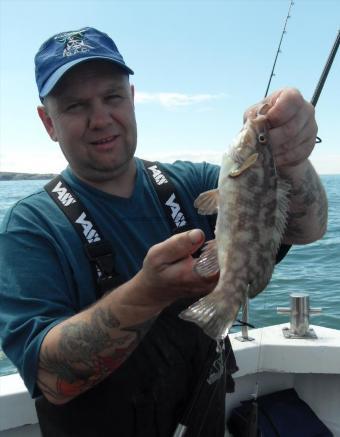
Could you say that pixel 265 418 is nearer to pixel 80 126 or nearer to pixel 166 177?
pixel 166 177

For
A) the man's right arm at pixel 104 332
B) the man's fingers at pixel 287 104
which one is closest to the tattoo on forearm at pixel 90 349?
the man's right arm at pixel 104 332

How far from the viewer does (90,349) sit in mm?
2115

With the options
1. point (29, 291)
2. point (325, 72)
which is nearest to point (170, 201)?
point (29, 291)

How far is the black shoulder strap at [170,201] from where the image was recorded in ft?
8.93

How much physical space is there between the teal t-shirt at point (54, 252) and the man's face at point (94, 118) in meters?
0.16

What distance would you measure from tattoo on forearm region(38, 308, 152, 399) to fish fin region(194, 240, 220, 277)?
0.33 m

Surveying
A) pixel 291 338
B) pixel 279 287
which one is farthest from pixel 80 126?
pixel 279 287

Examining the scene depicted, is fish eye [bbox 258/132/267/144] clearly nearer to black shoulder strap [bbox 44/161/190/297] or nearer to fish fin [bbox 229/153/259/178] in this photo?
fish fin [bbox 229/153/259/178]

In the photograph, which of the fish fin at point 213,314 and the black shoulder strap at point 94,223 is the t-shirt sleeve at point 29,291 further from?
the fish fin at point 213,314

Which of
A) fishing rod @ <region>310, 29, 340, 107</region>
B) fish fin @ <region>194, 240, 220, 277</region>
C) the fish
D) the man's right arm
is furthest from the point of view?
fishing rod @ <region>310, 29, 340, 107</region>

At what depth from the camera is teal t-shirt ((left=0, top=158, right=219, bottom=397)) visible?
219 centimetres

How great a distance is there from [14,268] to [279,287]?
8300 mm

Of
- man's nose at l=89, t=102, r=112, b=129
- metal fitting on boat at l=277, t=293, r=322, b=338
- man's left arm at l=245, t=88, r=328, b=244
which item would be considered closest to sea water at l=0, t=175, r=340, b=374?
metal fitting on boat at l=277, t=293, r=322, b=338

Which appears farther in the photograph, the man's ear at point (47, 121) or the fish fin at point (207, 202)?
the man's ear at point (47, 121)
